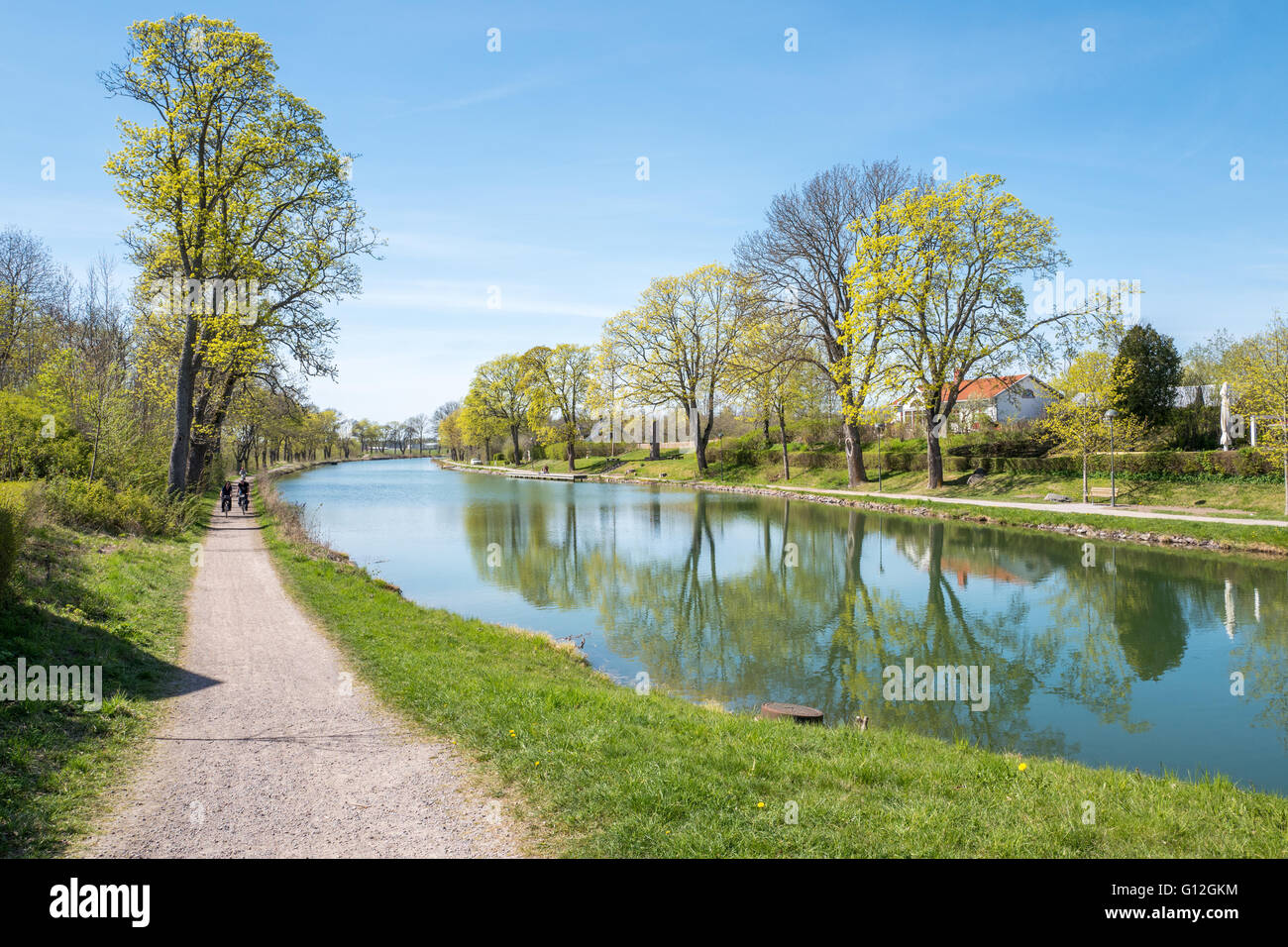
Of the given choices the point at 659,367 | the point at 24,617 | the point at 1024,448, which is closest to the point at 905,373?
the point at 1024,448

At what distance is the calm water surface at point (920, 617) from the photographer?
8812 mm

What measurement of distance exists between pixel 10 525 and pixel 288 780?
577 cm

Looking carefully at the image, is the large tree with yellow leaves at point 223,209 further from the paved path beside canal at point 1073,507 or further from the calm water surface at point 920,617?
the paved path beside canal at point 1073,507

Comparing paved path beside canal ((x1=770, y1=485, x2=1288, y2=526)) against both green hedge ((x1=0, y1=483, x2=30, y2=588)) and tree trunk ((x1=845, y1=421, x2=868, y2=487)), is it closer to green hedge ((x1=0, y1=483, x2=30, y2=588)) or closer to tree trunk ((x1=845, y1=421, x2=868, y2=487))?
tree trunk ((x1=845, y1=421, x2=868, y2=487))

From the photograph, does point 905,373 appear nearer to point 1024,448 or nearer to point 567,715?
point 1024,448

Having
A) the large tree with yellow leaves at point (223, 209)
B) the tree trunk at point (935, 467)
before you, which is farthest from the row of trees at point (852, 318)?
the large tree with yellow leaves at point (223, 209)

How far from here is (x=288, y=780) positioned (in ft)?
17.9

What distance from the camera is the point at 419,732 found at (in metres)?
6.57

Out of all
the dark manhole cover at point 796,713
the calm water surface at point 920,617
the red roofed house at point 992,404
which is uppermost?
the red roofed house at point 992,404

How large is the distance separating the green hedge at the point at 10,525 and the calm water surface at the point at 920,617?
7106mm

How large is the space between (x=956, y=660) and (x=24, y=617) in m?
12.9

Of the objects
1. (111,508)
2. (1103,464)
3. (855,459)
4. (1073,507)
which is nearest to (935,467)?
(855,459)

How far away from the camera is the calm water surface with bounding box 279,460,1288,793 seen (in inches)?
347

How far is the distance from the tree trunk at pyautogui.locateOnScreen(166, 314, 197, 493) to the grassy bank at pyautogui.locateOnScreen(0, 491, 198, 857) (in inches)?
280
